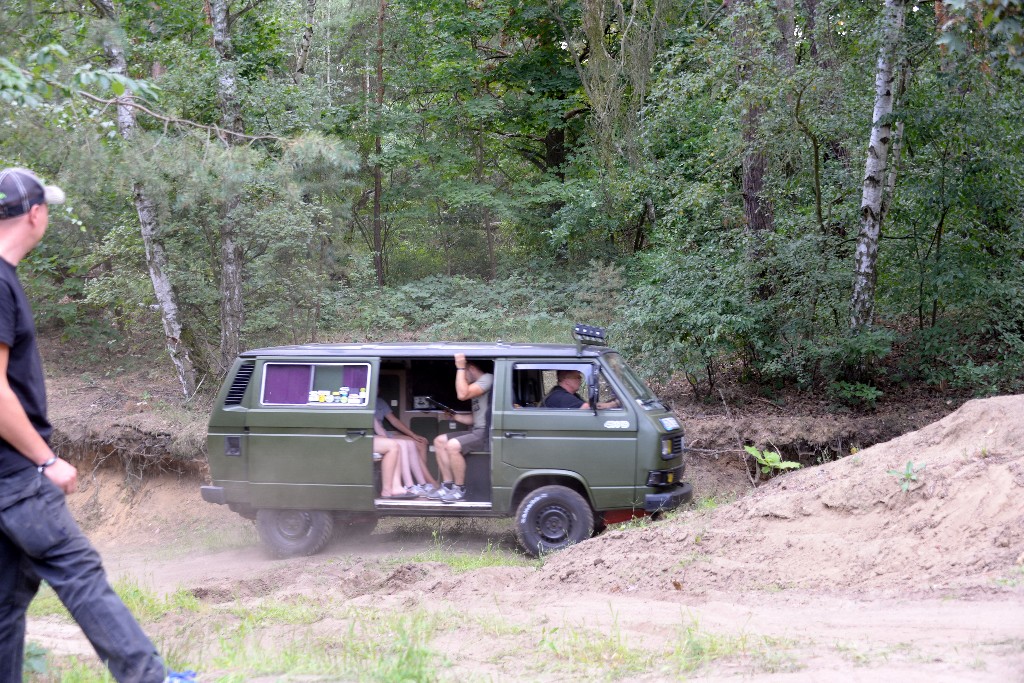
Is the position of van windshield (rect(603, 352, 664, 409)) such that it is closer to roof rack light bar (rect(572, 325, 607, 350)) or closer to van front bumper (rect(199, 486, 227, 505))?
roof rack light bar (rect(572, 325, 607, 350))

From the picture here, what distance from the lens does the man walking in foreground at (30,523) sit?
3.37 metres

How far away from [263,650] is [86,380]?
14.4 metres

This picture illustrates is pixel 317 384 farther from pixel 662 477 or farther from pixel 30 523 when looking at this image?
pixel 30 523

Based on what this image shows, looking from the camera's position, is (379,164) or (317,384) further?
(379,164)

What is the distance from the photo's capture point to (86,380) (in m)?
17.5

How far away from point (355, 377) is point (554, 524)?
264cm

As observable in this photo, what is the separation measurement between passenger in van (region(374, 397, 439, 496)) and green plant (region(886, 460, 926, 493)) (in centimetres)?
463

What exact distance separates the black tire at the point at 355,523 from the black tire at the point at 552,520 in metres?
1.81

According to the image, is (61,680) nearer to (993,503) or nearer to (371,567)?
(371,567)

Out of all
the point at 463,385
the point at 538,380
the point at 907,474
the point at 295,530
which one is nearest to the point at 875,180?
the point at 538,380

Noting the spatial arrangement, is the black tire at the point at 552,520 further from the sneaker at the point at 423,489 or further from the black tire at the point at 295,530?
the black tire at the point at 295,530

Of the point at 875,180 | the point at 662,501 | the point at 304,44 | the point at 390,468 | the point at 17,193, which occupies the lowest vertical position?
the point at 662,501

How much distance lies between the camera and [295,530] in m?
9.72

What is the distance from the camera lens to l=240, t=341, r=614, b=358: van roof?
364 inches
